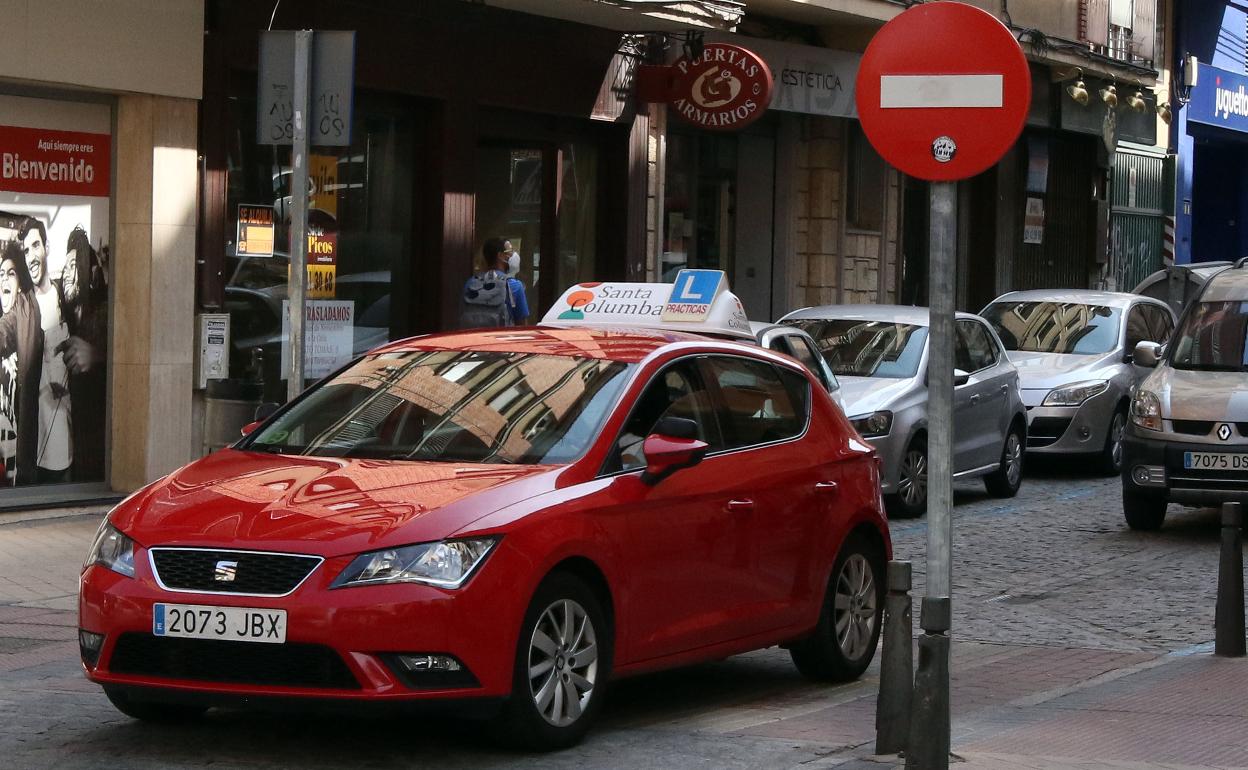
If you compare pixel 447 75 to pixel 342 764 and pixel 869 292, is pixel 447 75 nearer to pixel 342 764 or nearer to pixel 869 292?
pixel 869 292

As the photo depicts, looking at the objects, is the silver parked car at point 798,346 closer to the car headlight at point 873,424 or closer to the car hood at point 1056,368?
the car headlight at point 873,424

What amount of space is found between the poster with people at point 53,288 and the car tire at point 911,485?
5721mm

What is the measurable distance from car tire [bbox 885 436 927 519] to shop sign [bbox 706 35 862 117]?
7434 mm

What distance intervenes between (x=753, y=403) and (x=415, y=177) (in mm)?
10188

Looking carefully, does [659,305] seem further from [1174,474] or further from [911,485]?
[1174,474]

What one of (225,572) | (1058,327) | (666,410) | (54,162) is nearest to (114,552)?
(225,572)

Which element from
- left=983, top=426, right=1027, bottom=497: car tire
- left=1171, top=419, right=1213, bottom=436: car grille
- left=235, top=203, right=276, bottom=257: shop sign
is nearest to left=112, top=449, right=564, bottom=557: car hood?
left=1171, top=419, right=1213, bottom=436: car grille

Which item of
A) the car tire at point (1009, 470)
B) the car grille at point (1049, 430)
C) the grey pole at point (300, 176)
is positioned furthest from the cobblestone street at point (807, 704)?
the car grille at point (1049, 430)

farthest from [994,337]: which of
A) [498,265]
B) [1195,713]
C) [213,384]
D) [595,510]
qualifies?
[595,510]

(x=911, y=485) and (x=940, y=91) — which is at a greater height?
(x=940, y=91)

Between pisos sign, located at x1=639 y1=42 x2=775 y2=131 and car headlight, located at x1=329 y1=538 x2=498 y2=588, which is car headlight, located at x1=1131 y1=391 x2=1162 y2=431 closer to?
pisos sign, located at x1=639 y1=42 x2=775 y2=131

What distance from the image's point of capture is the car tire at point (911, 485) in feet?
50.8

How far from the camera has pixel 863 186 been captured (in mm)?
25750

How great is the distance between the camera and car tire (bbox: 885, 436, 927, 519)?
15.5m
